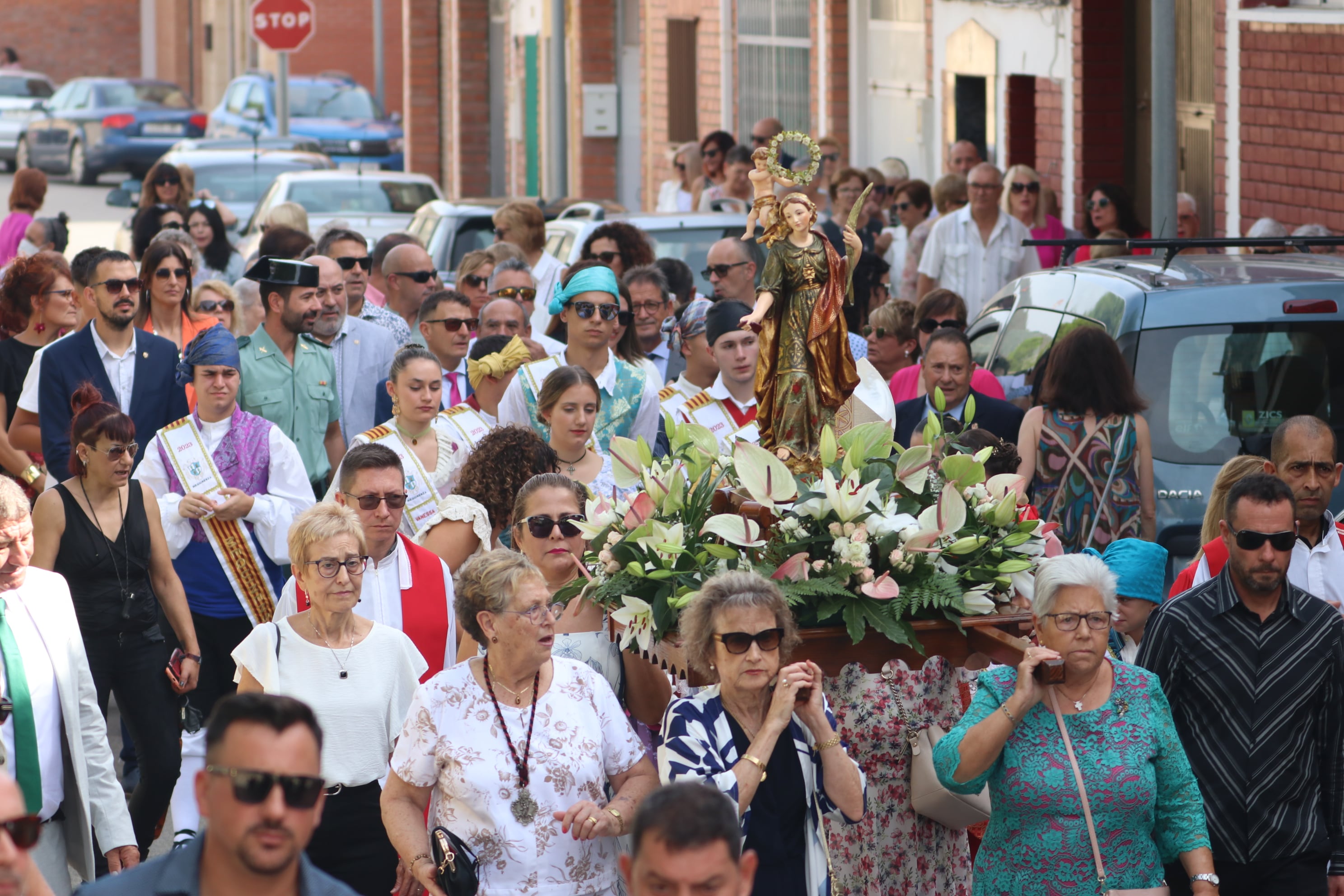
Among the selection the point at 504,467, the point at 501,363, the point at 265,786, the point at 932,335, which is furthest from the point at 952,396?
the point at 265,786

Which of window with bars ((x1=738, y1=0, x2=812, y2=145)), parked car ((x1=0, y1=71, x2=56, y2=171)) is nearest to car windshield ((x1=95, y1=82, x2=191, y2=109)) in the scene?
parked car ((x1=0, y1=71, x2=56, y2=171))

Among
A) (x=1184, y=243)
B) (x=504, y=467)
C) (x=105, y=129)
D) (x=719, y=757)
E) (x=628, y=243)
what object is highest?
(x=105, y=129)

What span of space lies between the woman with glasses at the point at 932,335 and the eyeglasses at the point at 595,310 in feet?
5.14

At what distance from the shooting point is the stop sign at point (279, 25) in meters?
25.0

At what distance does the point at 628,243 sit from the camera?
11812 millimetres

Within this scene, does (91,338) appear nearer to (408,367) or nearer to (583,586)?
(408,367)

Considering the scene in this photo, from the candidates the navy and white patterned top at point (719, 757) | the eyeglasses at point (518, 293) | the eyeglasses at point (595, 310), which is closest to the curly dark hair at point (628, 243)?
the eyeglasses at point (518, 293)

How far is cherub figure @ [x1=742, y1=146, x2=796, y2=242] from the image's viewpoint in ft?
18.5

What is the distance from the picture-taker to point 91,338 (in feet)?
29.2

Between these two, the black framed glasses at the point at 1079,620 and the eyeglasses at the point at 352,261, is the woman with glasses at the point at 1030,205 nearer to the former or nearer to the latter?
the eyeglasses at the point at 352,261

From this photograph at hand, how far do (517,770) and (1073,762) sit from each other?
149 cm

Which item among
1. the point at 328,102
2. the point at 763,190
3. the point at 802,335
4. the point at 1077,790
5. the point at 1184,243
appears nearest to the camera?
the point at 1077,790

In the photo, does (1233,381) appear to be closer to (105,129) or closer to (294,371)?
(294,371)

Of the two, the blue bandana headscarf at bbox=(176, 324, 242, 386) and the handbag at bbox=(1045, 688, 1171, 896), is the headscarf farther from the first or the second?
the handbag at bbox=(1045, 688, 1171, 896)
